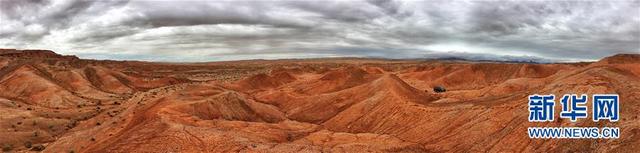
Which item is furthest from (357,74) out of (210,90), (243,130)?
(243,130)

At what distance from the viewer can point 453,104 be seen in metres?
30.8

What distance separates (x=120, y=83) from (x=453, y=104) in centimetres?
5000

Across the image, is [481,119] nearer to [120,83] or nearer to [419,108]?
[419,108]

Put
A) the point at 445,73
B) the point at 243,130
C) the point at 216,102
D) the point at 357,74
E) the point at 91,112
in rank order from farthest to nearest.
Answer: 1. the point at 445,73
2. the point at 357,74
3. the point at 91,112
4. the point at 216,102
5. the point at 243,130

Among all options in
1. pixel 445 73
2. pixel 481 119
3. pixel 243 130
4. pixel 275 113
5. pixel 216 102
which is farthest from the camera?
pixel 445 73

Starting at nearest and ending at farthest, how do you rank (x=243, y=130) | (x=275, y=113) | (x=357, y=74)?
(x=243, y=130), (x=275, y=113), (x=357, y=74)

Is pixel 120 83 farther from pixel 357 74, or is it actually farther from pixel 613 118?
pixel 613 118

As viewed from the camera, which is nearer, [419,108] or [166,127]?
[166,127]

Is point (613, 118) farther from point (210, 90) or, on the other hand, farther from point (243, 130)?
point (210, 90)

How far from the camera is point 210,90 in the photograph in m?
43.5

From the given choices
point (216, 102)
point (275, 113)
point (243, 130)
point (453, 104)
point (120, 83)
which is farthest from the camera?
point (120, 83)

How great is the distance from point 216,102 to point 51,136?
32.9ft

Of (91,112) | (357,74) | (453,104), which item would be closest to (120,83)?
(91,112)

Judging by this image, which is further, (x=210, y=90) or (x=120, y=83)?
(x=120, y=83)
